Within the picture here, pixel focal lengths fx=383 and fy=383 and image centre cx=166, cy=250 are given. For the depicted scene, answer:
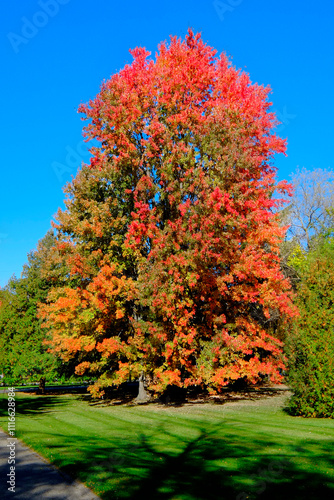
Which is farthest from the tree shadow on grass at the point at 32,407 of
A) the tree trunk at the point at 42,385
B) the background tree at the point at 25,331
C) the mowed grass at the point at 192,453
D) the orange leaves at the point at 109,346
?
the tree trunk at the point at 42,385

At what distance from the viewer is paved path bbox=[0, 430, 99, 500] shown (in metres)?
5.91

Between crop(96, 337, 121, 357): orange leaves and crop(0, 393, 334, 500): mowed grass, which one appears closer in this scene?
crop(0, 393, 334, 500): mowed grass

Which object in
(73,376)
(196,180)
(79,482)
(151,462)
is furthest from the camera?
(73,376)

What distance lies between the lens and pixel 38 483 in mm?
6516

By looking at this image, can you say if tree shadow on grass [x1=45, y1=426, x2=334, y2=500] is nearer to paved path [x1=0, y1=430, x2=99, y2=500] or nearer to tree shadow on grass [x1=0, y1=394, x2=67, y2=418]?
paved path [x1=0, y1=430, x2=99, y2=500]

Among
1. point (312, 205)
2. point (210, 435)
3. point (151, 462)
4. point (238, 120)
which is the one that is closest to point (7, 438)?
point (151, 462)

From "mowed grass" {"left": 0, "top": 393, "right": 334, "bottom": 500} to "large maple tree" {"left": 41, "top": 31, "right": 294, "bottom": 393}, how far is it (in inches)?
130

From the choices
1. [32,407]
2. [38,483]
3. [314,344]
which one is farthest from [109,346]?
[38,483]

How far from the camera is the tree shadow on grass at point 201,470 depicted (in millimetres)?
6145

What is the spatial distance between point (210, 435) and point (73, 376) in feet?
70.2

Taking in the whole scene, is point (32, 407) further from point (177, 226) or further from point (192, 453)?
point (192, 453)

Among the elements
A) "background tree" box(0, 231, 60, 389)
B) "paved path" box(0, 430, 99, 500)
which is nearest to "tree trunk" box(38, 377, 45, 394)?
"background tree" box(0, 231, 60, 389)

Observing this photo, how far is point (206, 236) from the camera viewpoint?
51.0 feet

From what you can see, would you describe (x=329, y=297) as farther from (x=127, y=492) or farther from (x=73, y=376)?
(x=73, y=376)
